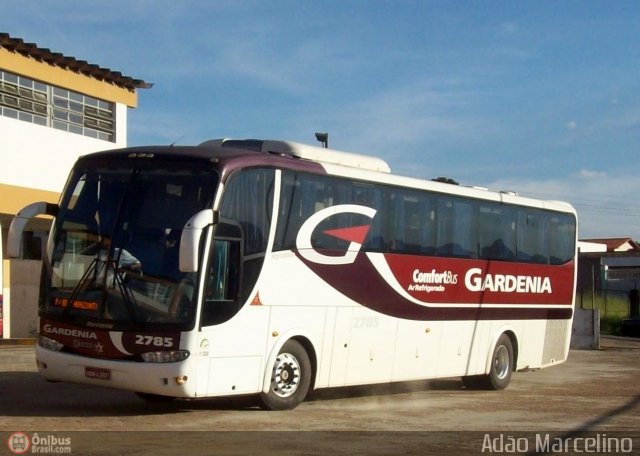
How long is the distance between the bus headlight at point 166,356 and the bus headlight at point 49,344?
1.34 meters

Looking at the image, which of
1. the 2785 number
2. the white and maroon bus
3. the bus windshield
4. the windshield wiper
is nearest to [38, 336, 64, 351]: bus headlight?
the white and maroon bus

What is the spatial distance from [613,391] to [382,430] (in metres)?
7.58

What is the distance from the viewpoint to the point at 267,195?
1403 cm

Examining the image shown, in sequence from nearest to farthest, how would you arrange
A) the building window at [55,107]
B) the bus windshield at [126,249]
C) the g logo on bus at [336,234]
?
the bus windshield at [126,249] < the g logo on bus at [336,234] < the building window at [55,107]

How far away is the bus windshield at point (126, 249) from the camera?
12773 mm

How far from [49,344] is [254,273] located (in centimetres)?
273

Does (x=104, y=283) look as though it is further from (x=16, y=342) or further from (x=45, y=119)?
(x=45, y=119)

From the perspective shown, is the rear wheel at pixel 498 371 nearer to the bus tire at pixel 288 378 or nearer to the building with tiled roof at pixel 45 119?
the bus tire at pixel 288 378

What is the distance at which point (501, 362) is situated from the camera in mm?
19531

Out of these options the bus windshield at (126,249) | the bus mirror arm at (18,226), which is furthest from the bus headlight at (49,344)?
the bus mirror arm at (18,226)

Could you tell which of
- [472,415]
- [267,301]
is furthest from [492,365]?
[267,301]

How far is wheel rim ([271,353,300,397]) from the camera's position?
1420 centimetres

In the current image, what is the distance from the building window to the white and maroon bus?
1629cm

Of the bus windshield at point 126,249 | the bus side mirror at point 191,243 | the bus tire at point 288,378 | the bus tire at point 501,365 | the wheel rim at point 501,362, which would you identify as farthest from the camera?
the wheel rim at point 501,362
